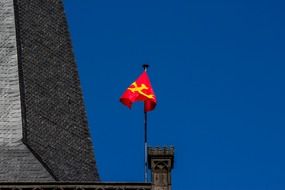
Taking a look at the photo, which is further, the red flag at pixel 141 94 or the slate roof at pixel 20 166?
the red flag at pixel 141 94

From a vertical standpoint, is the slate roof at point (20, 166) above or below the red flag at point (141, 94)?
below

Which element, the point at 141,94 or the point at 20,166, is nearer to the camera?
the point at 20,166

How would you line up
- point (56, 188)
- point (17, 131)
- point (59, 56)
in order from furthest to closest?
point (59, 56) → point (17, 131) → point (56, 188)

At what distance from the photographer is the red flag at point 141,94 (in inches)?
2013

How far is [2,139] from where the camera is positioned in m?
51.2

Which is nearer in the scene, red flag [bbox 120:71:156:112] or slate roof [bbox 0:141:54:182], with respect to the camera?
slate roof [bbox 0:141:54:182]

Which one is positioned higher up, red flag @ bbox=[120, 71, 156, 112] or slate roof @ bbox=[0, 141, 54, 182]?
red flag @ bbox=[120, 71, 156, 112]

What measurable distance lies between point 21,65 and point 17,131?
313 centimetres

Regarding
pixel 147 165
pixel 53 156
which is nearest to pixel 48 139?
pixel 53 156

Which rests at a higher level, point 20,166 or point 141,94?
point 141,94

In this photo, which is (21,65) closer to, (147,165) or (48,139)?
(48,139)

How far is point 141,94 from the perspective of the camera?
51.3m

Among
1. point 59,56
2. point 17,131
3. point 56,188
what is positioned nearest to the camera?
point 56,188

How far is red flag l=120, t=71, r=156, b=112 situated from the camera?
51.1 metres
